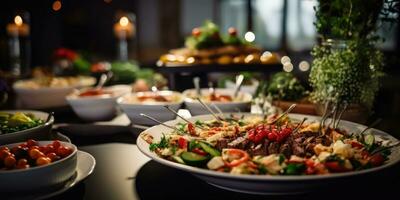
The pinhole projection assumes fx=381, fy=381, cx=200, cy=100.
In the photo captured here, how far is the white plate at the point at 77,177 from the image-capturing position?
125 cm

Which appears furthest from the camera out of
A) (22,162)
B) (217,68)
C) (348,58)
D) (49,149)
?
(217,68)

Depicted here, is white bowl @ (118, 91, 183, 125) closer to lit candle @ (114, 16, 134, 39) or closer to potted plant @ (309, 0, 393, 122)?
potted plant @ (309, 0, 393, 122)

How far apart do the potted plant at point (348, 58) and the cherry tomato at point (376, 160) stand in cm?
56

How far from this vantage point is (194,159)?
1.37m

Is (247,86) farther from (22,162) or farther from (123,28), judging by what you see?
(123,28)

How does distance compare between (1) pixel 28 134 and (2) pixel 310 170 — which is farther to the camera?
(1) pixel 28 134

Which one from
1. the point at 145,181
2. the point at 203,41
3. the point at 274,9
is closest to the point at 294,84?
the point at 203,41

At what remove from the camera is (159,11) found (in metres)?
9.22

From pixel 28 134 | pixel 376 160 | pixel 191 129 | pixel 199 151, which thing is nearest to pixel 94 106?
pixel 28 134

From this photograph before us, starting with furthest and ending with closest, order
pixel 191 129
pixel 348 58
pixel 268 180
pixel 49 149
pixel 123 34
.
A: pixel 123 34
pixel 348 58
pixel 191 129
pixel 49 149
pixel 268 180

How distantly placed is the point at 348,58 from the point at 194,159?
A: 109 cm

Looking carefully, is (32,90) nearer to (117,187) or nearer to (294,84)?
(117,187)

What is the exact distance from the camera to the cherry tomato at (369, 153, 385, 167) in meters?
1.33

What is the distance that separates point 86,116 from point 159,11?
23.5ft
